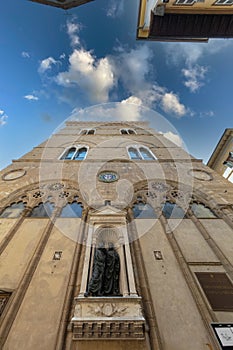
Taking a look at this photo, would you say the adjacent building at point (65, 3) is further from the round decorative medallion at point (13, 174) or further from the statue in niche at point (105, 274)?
the statue in niche at point (105, 274)

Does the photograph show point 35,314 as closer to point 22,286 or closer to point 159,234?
point 22,286

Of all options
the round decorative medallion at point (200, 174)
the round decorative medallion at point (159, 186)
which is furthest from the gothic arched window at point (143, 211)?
the round decorative medallion at point (200, 174)

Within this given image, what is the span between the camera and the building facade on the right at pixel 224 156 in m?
13.5

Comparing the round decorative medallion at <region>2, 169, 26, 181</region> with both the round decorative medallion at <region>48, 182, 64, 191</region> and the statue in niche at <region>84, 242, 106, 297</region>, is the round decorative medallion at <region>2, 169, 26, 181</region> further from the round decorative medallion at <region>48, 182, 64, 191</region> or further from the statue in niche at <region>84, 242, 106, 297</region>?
the statue in niche at <region>84, 242, 106, 297</region>

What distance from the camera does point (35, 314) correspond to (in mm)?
3998

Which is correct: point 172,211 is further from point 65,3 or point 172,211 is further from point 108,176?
point 65,3

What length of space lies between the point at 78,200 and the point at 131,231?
2822 millimetres

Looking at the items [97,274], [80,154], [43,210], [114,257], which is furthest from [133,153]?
[97,274]

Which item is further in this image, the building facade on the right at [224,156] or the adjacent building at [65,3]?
the building facade on the right at [224,156]

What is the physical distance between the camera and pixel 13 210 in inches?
301

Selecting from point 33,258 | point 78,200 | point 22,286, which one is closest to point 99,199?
point 78,200

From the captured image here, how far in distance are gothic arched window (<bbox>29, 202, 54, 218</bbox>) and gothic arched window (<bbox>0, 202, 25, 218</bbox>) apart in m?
0.52

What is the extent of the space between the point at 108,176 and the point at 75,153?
16.7 feet

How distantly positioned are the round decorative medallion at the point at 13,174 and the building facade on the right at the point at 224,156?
1335 centimetres
